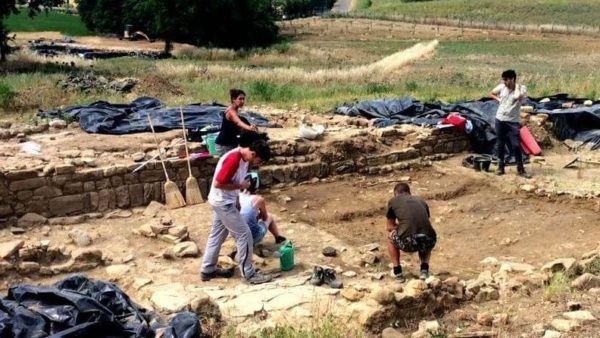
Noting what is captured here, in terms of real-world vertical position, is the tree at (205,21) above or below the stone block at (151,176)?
above

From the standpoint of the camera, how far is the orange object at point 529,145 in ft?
44.6

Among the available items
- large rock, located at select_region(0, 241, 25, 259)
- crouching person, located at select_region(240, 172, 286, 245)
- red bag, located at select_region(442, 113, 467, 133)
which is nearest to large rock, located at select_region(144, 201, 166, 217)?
crouching person, located at select_region(240, 172, 286, 245)

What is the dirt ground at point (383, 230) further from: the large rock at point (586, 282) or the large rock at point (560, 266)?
the large rock at point (560, 266)

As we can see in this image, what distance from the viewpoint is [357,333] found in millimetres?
5898

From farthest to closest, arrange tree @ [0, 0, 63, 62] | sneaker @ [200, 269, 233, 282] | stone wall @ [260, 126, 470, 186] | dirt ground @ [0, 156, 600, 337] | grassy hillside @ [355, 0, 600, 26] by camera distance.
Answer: grassy hillside @ [355, 0, 600, 26] → tree @ [0, 0, 63, 62] → stone wall @ [260, 126, 470, 186] → dirt ground @ [0, 156, 600, 337] → sneaker @ [200, 269, 233, 282]

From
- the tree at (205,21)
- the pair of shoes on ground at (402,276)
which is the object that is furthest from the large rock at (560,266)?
the tree at (205,21)

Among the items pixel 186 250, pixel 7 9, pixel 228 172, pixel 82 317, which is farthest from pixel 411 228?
pixel 7 9

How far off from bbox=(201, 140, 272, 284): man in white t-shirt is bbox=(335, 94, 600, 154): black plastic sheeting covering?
7.29 meters

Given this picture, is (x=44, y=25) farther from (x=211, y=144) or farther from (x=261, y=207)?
(x=261, y=207)

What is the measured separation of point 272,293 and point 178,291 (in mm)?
889

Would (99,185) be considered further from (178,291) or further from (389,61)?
(389,61)

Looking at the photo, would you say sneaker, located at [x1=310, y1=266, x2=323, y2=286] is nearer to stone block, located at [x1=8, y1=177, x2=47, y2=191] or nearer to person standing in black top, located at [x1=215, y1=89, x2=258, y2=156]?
person standing in black top, located at [x1=215, y1=89, x2=258, y2=156]

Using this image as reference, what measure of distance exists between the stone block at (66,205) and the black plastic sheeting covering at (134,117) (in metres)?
2.43

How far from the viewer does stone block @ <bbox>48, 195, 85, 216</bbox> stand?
9711 millimetres
